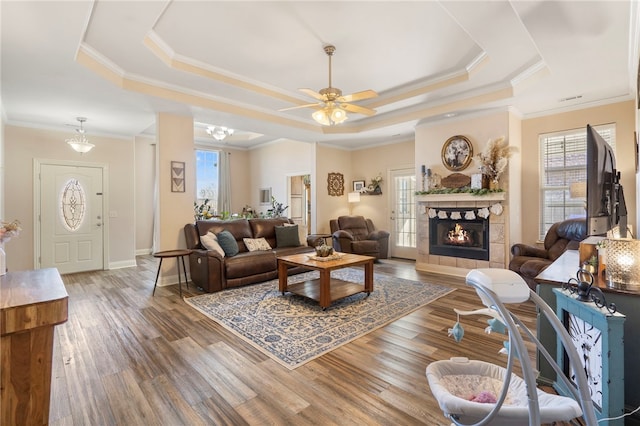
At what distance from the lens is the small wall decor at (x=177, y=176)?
190 inches

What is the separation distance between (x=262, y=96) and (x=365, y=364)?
392 cm

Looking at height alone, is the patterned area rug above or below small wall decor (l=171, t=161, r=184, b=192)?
below

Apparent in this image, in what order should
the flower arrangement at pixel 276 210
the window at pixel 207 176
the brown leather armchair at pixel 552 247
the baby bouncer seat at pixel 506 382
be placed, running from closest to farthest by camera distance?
the baby bouncer seat at pixel 506 382 → the brown leather armchair at pixel 552 247 → the flower arrangement at pixel 276 210 → the window at pixel 207 176

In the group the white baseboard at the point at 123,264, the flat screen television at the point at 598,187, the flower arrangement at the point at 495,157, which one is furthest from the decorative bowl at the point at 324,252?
the white baseboard at the point at 123,264

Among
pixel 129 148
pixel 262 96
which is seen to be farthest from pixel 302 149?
pixel 129 148

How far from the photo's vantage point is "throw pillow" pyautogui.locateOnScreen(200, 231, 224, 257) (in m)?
4.41

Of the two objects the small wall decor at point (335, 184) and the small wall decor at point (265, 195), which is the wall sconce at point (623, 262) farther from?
the small wall decor at point (265, 195)

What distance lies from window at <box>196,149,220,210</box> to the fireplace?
5932 millimetres

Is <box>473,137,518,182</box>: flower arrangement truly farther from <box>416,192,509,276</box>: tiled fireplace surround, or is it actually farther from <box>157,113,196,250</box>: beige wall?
<box>157,113,196,250</box>: beige wall

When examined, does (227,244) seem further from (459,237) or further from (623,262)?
(623,262)

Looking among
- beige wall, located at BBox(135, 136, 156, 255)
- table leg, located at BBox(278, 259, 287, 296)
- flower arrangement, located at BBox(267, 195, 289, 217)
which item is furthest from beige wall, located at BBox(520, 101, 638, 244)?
beige wall, located at BBox(135, 136, 156, 255)

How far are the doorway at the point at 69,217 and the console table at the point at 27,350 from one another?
5.08 meters

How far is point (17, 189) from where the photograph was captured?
16.7ft

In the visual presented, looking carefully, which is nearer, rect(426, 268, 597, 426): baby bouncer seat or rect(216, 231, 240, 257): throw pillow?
rect(426, 268, 597, 426): baby bouncer seat
